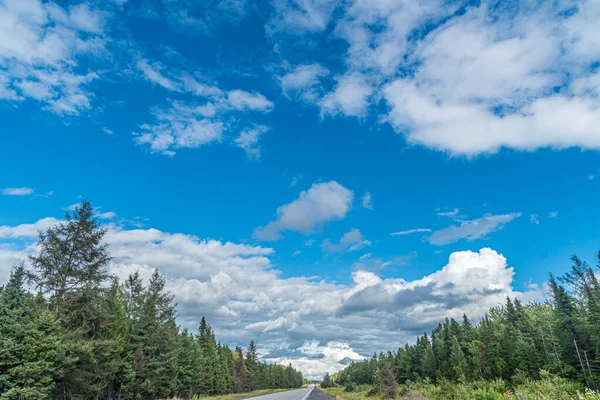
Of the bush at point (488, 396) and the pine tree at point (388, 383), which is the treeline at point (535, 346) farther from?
the bush at point (488, 396)

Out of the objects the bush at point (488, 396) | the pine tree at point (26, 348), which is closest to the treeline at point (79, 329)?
the pine tree at point (26, 348)

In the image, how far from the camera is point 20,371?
19.0 meters

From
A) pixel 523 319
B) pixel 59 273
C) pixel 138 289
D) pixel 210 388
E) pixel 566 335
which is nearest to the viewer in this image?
pixel 59 273

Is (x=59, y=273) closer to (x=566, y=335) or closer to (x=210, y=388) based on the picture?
(x=210, y=388)

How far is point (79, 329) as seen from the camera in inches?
934

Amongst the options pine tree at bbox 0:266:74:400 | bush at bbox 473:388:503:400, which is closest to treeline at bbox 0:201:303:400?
pine tree at bbox 0:266:74:400

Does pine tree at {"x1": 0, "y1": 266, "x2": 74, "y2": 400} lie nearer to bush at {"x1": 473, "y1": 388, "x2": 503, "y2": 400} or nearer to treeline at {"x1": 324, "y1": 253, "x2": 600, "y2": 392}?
bush at {"x1": 473, "y1": 388, "x2": 503, "y2": 400}

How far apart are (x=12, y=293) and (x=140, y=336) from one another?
1815cm

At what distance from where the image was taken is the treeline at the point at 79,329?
19.8 metres

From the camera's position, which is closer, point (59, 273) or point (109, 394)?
point (59, 273)

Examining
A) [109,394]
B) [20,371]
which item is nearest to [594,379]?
[109,394]

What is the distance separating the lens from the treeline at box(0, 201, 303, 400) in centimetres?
1981

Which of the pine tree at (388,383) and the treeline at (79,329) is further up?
the treeline at (79,329)

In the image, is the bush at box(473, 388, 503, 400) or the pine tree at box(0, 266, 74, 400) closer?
the bush at box(473, 388, 503, 400)
